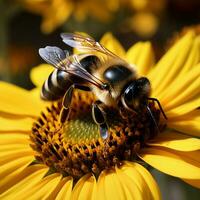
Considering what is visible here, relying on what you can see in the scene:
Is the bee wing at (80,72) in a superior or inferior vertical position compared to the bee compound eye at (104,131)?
superior

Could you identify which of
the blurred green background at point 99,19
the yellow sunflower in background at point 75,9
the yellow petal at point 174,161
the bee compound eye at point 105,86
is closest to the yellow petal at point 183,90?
the yellow petal at point 174,161

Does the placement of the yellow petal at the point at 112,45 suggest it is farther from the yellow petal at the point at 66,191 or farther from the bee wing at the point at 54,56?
the yellow petal at the point at 66,191

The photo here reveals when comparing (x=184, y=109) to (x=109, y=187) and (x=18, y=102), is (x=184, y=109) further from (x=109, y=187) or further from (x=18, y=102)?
(x=18, y=102)

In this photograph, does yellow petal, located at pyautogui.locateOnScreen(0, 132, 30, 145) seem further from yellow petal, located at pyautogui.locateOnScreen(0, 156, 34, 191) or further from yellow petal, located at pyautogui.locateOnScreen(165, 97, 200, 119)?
yellow petal, located at pyautogui.locateOnScreen(165, 97, 200, 119)

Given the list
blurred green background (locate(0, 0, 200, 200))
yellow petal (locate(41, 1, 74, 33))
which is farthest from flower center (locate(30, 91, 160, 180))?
yellow petal (locate(41, 1, 74, 33))

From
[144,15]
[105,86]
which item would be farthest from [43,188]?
[144,15]
